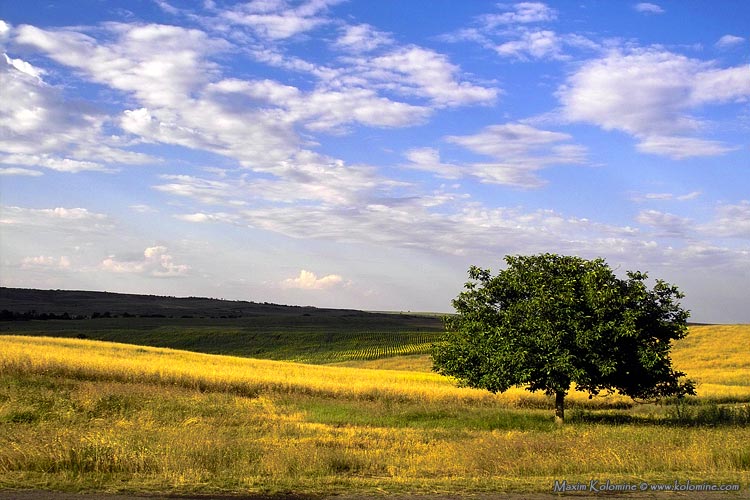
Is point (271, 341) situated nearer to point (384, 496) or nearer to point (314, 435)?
point (314, 435)

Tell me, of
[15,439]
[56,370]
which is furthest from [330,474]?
[56,370]

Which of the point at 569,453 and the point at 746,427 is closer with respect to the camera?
the point at 569,453

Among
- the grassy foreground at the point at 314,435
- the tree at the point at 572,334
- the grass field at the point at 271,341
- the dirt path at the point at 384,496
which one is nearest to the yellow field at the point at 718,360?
the grassy foreground at the point at 314,435

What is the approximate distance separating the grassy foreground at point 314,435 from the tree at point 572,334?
172 centimetres

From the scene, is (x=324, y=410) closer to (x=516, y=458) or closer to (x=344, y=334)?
(x=516, y=458)

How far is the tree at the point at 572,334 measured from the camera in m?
23.1

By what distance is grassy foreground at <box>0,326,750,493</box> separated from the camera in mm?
11305

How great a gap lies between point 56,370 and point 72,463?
64.0ft

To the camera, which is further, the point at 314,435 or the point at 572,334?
the point at 572,334

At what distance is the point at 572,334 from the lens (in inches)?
923

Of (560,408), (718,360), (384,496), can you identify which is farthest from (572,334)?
(718,360)

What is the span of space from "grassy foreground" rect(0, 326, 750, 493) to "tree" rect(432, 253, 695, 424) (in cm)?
172

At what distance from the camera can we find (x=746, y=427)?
71.1 feet

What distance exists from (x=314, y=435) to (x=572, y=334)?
11.0m
